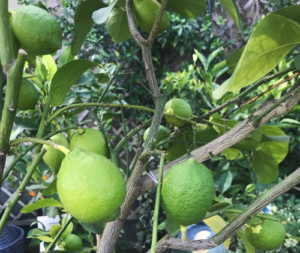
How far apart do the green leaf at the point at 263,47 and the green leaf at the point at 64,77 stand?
215 millimetres

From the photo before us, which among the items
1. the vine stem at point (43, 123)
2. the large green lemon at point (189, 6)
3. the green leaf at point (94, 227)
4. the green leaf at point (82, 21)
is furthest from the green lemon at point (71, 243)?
the large green lemon at point (189, 6)

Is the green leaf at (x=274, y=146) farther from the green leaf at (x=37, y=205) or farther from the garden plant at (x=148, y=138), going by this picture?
the green leaf at (x=37, y=205)

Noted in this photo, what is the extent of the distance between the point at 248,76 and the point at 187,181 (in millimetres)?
126

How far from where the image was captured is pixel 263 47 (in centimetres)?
18

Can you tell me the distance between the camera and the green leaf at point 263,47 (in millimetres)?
174

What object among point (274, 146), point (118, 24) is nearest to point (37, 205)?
point (118, 24)

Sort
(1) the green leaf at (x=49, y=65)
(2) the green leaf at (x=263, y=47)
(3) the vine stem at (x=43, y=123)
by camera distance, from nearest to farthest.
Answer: (2) the green leaf at (x=263, y=47) < (3) the vine stem at (x=43, y=123) < (1) the green leaf at (x=49, y=65)

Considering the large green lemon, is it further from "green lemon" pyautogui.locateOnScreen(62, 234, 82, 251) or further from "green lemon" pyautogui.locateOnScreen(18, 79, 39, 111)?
"green lemon" pyautogui.locateOnScreen(62, 234, 82, 251)

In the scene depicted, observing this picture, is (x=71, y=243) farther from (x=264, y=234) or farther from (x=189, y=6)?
(x=189, y=6)

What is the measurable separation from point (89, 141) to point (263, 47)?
0.86ft

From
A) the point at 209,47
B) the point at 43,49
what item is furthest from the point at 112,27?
the point at 209,47

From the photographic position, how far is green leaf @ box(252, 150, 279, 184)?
1.49ft

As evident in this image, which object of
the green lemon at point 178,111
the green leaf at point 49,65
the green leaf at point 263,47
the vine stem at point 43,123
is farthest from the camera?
the green leaf at point 49,65

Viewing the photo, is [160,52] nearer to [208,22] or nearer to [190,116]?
[208,22]
